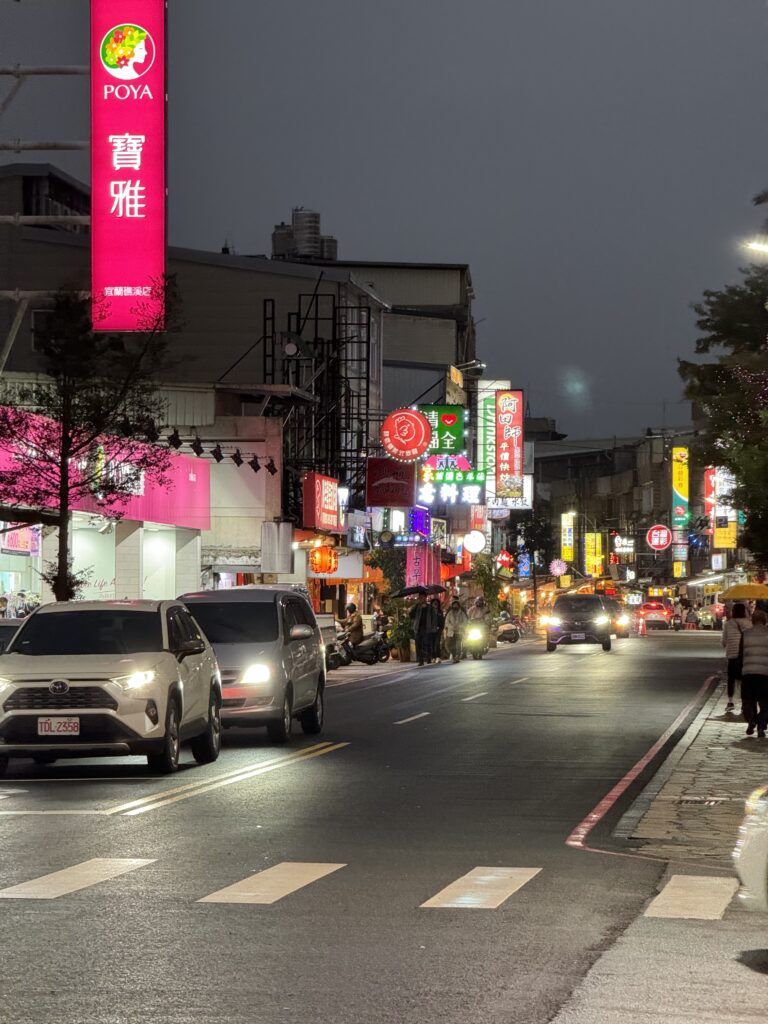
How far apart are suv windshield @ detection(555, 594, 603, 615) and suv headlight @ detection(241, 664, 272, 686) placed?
37.1 meters

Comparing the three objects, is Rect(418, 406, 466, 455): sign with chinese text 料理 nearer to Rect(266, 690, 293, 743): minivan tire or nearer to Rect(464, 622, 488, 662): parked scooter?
Rect(464, 622, 488, 662): parked scooter

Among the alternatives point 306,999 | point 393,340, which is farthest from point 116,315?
point 393,340

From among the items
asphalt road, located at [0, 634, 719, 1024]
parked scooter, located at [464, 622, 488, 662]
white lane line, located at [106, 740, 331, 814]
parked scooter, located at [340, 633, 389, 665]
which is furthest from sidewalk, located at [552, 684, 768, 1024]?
parked scooter, located at [464, 622, 488, 662]

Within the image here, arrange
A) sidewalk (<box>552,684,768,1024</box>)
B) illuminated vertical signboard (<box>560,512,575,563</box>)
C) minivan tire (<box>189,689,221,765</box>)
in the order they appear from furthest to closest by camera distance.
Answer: illuminated vertical signboard (<box>560,512,575,563</box>), minivan tire (<box>189,689,221,765</box>), sidewalk (<box>552,684,768,1024</box>)

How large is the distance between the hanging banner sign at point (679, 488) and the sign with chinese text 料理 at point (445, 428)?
1438 inches

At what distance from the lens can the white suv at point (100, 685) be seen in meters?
18.5

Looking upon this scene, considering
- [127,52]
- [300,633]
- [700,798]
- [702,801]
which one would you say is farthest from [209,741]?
[127,52]

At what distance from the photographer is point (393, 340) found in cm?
8744

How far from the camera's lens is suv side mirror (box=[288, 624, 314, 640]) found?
2350cm

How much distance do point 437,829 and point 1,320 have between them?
43.1 metres

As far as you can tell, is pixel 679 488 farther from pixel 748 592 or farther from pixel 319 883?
pixel 319 883

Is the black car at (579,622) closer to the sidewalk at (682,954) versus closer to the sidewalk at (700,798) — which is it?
A: the sidewalk at (700,798)

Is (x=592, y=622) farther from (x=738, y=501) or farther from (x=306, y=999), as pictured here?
(x=306, y=999)

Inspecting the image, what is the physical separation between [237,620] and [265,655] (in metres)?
1.09
